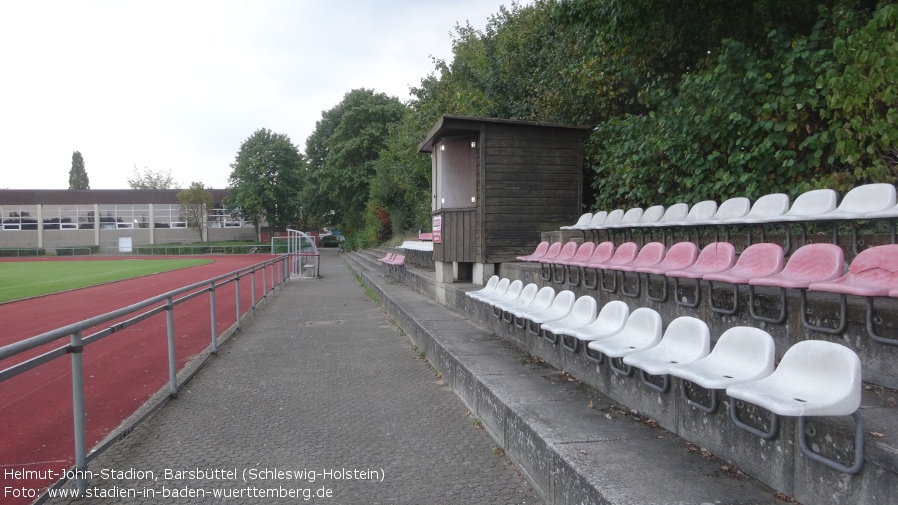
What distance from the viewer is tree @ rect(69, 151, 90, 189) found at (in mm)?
94188

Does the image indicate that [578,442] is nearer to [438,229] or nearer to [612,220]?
[612,220]

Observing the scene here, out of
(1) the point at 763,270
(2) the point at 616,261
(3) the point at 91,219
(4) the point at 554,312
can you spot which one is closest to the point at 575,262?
(2) the point at 616,261

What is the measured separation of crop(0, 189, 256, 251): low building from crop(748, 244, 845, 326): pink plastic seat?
2265 inches

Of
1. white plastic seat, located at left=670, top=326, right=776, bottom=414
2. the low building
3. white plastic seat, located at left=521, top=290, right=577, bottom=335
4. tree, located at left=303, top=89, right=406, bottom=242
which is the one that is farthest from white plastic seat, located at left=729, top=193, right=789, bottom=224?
the low building

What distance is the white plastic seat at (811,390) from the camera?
6.87 feet

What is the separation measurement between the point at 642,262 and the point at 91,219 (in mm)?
62064

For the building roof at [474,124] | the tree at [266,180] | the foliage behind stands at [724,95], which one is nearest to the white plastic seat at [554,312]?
the foliage behind stands at [724,95]

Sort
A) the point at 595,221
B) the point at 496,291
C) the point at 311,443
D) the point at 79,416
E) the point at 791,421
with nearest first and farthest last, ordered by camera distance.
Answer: the point at 791,421 < the point at 79,416 < the point at 311,443 < the point at 496,291 < the point at 595,221

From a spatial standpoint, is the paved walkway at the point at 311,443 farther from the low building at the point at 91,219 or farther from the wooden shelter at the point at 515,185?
the low building at the point at 91,219

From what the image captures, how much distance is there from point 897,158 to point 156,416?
7.23 m

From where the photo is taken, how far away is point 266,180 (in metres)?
52.9

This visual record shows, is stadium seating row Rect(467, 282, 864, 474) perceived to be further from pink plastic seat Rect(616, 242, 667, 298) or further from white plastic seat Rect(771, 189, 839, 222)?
white plastic seat Rect(771, 189, 839, 222)

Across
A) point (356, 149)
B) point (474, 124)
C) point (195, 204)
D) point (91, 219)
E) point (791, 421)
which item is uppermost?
point (356, 149)

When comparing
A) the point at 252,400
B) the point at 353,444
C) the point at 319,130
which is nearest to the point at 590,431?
the point at 353,444
